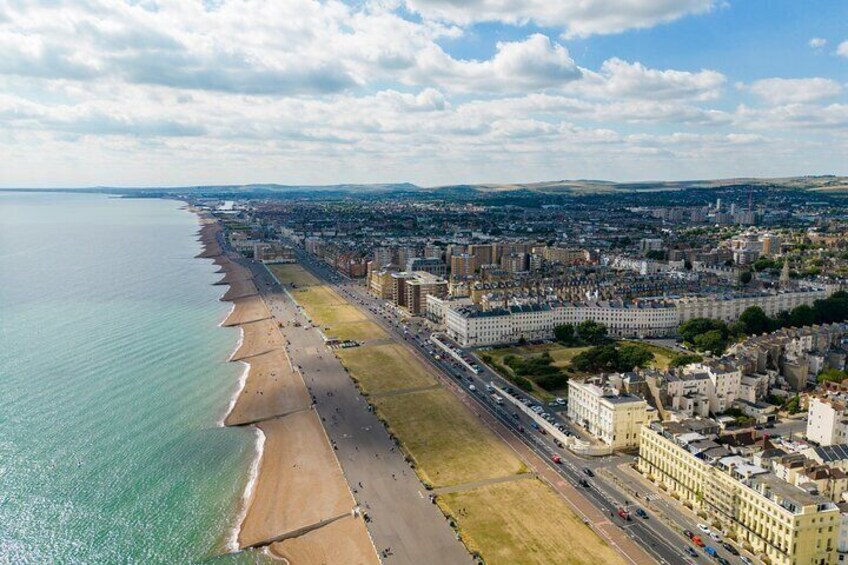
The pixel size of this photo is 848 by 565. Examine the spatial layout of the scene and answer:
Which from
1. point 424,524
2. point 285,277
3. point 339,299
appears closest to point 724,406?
point 424,524

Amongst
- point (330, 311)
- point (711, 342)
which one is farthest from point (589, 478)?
point (330, 311)

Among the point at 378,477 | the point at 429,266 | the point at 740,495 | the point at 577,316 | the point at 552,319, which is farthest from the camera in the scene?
the point at 429,266

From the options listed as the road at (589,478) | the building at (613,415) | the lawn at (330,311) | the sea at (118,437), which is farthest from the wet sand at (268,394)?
the building at (613,415)

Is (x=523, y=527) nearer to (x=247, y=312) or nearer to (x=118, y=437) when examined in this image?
(x=118, y=437)

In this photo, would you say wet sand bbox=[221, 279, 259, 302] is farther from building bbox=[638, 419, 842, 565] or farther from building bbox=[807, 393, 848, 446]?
building bbox=[807, 393, 848, 446]

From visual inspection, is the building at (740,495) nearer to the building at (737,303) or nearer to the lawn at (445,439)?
the lawn at (445,439)

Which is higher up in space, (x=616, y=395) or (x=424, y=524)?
(x=616, y=395)

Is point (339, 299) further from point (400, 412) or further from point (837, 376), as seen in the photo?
point (837, 376)
